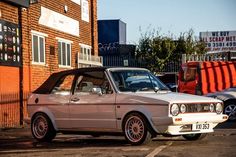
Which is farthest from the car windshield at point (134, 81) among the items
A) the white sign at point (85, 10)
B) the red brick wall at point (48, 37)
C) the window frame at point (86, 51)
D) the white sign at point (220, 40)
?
the white sign at point (220, 40)

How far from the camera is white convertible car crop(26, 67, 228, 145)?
431 inches

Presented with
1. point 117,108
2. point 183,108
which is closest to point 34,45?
point 117,108

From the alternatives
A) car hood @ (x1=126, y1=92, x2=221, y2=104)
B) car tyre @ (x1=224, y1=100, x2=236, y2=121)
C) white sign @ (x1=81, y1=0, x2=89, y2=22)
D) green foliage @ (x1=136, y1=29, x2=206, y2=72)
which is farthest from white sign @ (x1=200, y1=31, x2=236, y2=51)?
car hood @ (x1=126, y1=92, x2=221, y2=104)

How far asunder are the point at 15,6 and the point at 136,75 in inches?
297

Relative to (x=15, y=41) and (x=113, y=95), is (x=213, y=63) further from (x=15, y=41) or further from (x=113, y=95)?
(x=113, y=95)

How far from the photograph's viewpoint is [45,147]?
1146 centimetres

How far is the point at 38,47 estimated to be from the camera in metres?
20.5

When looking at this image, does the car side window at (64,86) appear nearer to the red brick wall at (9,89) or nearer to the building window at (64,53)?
the red brick wall at (9,89)

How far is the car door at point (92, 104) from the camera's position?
11602 millimetres

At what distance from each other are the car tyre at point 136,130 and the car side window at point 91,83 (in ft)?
2.81

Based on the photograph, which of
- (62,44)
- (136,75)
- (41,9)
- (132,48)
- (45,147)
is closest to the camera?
(45,147)

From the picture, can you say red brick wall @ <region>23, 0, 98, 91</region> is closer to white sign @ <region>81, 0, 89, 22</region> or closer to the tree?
white sign @ <region>81, 0, 89, 22</region>

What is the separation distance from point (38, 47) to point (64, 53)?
3.08 m

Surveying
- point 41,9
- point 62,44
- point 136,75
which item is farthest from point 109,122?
point 62,44
